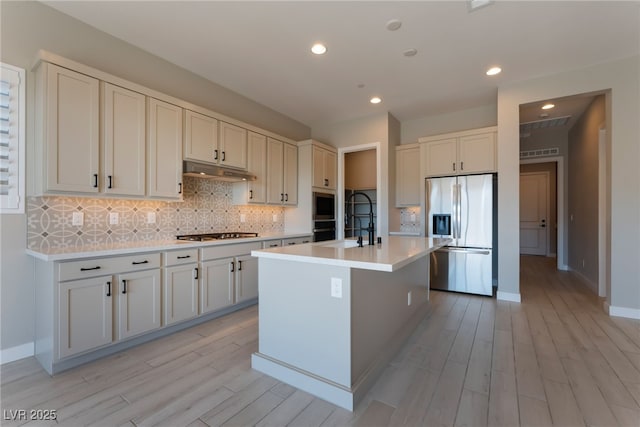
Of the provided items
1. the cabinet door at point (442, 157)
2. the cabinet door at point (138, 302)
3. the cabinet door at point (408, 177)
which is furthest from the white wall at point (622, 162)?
the cabinet door at point (138, 302)

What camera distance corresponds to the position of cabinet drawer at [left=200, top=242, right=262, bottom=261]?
9.81 ft

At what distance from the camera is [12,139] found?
7.23ft

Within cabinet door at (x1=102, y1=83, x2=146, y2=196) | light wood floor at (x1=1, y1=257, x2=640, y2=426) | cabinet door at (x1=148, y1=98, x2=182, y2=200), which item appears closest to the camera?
light wood floor at (x1=1, y1=257, x2=640, y2=426)

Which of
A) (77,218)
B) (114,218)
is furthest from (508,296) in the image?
(77,218)

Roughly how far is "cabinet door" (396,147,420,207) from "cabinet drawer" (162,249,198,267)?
3.54 m

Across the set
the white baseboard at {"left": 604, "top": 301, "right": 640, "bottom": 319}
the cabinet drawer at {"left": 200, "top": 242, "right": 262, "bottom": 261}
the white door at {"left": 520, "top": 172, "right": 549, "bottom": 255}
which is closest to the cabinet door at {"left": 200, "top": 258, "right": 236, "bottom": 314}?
the cabinet drawer at {"left": 200, "top": 242, "right": 262, "bottom": 261}

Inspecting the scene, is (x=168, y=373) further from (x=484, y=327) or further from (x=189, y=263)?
(x=484, y=327)

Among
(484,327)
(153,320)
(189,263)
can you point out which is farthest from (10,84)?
(484,327)

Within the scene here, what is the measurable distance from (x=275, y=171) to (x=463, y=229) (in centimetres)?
297

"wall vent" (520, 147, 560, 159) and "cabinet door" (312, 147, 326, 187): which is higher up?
"wall vent" (520, 147, 560, 159)

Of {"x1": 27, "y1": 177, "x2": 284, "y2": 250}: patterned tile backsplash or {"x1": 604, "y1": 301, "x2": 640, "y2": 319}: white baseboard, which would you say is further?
{"x1": 604, "y1": 301, "x2": 640, "y2": 319}: white baseboard

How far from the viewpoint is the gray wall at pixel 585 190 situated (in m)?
4.13

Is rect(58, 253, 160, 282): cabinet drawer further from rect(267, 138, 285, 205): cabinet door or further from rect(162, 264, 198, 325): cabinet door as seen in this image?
rect(267, 138, 285, 205): cabinet door

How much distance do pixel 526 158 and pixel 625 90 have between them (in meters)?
3.31
